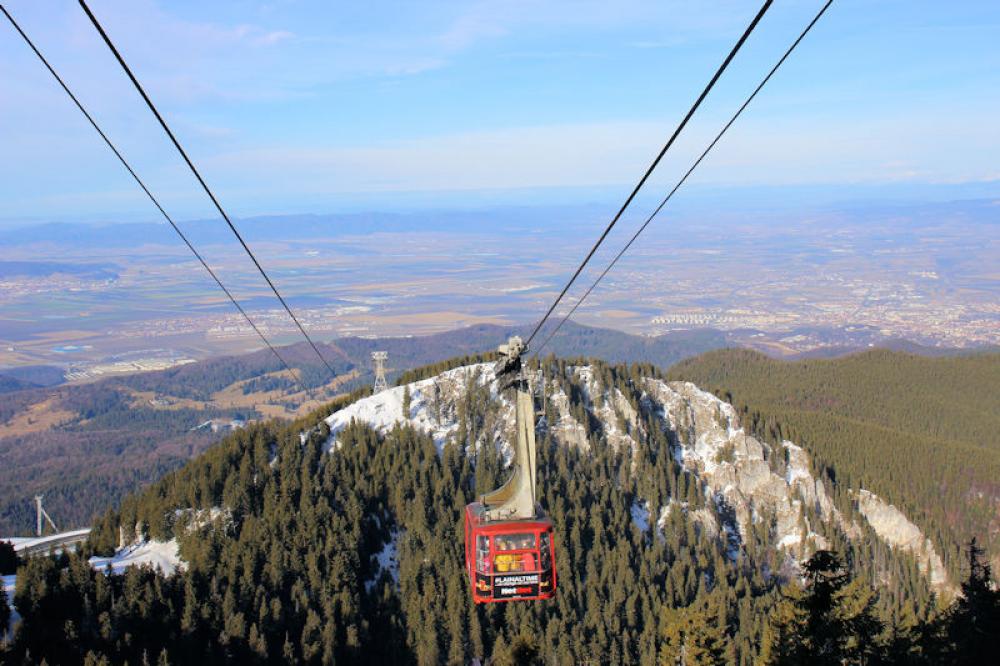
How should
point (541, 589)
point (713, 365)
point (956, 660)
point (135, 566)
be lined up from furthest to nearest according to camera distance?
point (713, 365)
point (135, 566)
point (956, 660)
point (541, 589)

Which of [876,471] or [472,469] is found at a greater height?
[472,469]

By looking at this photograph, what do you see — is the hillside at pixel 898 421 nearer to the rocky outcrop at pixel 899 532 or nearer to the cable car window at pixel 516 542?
the rocky outcrop at pixel 899 532

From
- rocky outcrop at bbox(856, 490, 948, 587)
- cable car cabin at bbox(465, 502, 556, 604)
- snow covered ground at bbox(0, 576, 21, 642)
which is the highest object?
cable car cabin at bbox(465, 502, 556, 604)

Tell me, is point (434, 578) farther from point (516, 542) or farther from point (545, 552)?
point (516, 542)

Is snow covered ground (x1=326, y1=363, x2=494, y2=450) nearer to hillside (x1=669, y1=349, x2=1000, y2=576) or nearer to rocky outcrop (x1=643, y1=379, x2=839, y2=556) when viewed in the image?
rocky outcrop (x1=643, y1=379, x2=839, y2=556)

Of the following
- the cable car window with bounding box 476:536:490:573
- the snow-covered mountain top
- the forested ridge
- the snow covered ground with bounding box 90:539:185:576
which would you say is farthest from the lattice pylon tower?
the cable car window with bounding box 476:536:490:573

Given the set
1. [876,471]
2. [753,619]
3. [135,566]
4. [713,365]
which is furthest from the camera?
[713,365]

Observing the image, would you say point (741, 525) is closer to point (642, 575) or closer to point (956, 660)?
point (642, 575)

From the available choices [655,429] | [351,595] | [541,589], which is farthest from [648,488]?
[541,589]
